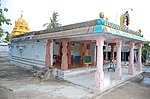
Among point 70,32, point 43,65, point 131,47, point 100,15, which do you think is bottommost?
point 43,65

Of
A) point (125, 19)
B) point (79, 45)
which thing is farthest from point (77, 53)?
point (125, 19)

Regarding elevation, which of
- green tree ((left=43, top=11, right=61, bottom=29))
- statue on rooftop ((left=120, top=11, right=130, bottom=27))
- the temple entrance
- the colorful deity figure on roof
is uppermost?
green tree ((left=43, top=11, right=61, bottom=29))

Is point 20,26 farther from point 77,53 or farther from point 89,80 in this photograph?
point 89,80

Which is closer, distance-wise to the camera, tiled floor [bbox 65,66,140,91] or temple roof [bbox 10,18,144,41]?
temple roof [bbox 10,18,144,41]

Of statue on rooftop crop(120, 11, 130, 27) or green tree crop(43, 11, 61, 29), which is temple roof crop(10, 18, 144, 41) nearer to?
statue on rooftop crop(120, 11, 130, 27)

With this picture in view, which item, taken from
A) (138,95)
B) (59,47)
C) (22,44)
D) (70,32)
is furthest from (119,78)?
(22,44)

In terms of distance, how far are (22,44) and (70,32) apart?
9.50 m

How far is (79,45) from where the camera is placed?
16000 millimetres

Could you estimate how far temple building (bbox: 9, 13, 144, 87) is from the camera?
8.41 metres

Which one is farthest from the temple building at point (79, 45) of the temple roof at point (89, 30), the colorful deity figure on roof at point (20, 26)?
the colorful deity figure on roof at point (20, 26)

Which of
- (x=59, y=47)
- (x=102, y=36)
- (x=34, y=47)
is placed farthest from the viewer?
(x=59, y=47)

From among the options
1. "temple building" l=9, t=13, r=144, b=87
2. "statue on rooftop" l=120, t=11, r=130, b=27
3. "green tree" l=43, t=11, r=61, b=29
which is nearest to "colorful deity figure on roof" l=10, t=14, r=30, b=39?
"green tree" l=43, t=11, r=61, b=29

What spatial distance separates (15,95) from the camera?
702 centimetres

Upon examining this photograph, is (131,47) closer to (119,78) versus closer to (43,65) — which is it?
(119,78)
